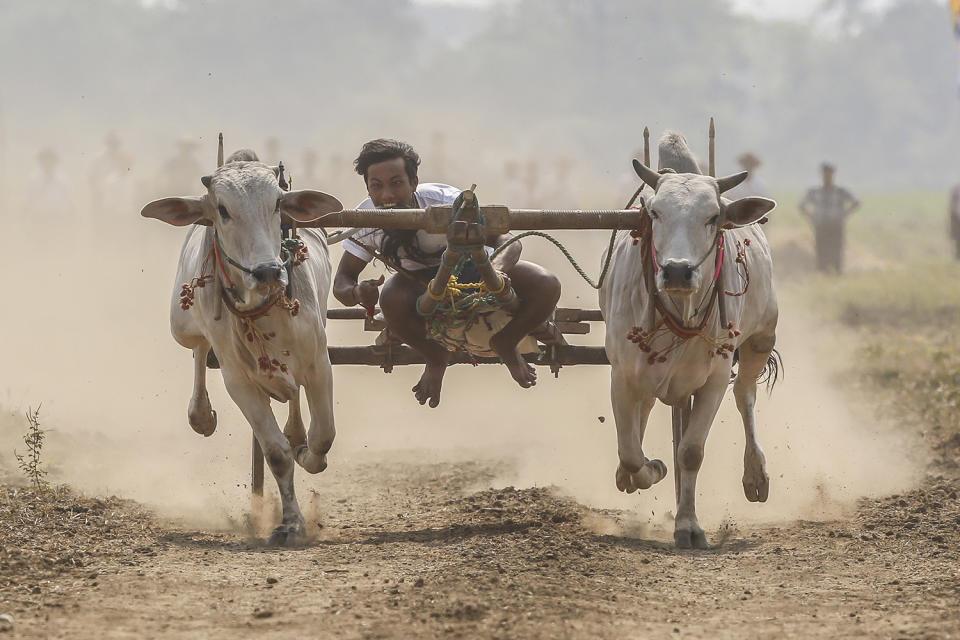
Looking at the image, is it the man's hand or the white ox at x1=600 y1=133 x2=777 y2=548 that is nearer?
the white ox at x1=600 y1=133 x2=777 y2=548

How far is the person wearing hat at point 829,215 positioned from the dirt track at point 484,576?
641 inches

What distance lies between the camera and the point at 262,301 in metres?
6.40

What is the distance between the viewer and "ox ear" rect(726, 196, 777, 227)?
632cm

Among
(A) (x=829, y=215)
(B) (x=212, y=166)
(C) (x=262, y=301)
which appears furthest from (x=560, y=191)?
(C) (x=262, y=301)

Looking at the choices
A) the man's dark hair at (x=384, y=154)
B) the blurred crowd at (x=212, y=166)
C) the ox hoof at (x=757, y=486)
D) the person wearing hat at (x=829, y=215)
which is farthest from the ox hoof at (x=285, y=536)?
the person wearing hat at (x=829, y=215)

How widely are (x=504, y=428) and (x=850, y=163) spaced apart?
8872 cm

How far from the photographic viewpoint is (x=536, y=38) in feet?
255

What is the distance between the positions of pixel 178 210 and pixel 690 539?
2.72 meters

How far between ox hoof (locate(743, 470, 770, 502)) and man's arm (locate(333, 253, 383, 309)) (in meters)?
2.12

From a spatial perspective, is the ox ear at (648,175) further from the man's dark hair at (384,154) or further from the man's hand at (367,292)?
the man's hand at (367,292)

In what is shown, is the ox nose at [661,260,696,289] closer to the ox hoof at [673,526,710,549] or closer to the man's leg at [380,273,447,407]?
the ox hoof at [673,526,710,549]

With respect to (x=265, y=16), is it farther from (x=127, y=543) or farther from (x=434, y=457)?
(x=127, y=543)

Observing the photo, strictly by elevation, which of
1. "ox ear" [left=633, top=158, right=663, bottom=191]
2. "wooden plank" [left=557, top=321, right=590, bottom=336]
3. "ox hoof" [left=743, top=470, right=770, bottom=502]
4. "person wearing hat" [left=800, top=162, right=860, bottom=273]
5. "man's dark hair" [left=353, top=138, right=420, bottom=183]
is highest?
"person wearing hat" [left=800, top=162, right=860, bottom=273]

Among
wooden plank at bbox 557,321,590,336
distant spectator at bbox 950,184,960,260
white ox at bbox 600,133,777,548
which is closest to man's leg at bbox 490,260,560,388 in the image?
white ox at bbox 600,133,777,548
